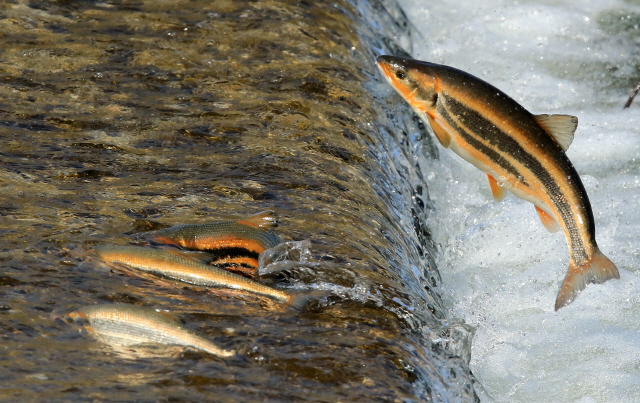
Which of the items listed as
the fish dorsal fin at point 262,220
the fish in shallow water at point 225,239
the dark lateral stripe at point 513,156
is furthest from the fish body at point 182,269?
the dark lateral stripe at point 513,156

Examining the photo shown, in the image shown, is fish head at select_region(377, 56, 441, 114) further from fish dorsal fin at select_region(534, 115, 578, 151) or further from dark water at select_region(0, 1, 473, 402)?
dark water at select_region(0, 1, 473, 402)

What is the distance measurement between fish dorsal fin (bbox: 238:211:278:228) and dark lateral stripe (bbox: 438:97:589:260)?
117cm

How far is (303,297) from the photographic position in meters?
3.43

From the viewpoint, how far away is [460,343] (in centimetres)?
368

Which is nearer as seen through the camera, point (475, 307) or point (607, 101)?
point (475, 307)

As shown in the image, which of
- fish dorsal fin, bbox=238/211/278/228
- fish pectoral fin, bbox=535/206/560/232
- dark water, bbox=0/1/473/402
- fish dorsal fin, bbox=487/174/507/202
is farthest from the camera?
fish pectoral fin, bbox=535/206/560/232

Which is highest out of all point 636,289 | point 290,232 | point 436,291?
point 290,232

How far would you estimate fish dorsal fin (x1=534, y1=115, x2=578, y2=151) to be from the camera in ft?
12.8

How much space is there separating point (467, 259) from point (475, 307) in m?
0.98

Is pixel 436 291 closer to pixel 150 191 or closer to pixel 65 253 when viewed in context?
pixel 150 191

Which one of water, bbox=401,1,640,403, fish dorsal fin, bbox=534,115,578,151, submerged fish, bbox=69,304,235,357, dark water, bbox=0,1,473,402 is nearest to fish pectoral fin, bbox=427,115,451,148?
fish dorsal fin, bbox=534,115,578,151

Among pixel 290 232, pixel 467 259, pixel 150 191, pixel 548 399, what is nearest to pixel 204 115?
pixel 150 191

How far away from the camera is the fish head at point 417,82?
4.17m

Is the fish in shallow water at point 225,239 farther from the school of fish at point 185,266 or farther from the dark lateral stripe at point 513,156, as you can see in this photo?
the dark lateral stripe at point 513,156
